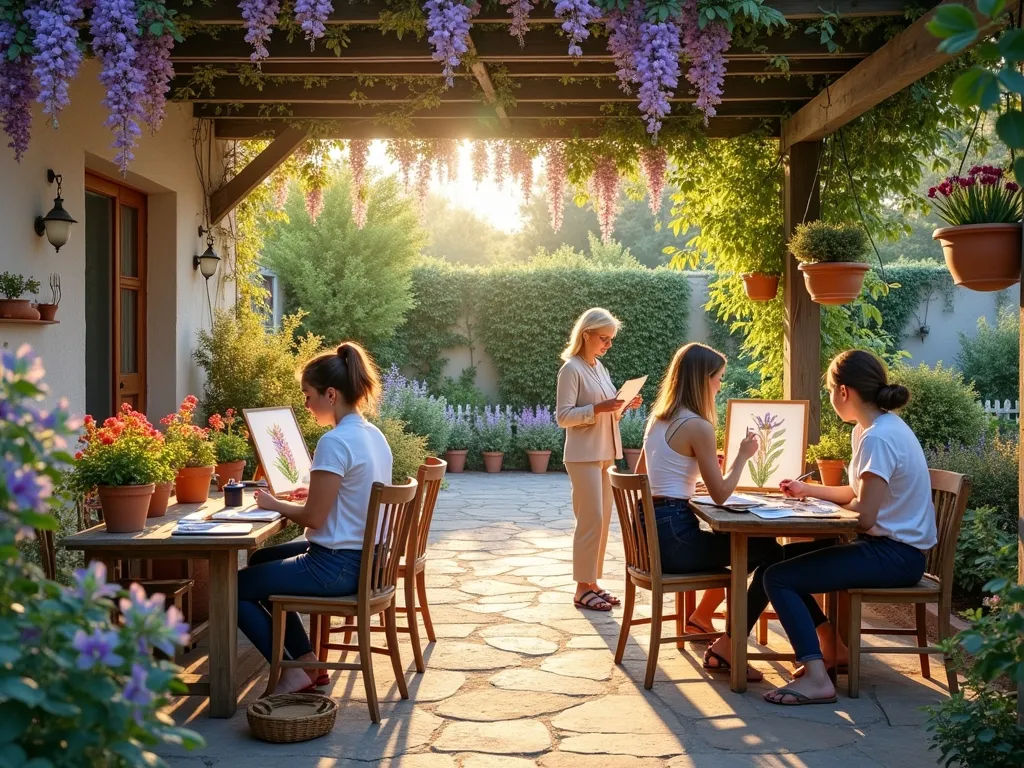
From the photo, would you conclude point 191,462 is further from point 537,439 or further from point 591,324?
point 537,439

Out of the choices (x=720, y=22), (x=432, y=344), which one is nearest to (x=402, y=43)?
(x=720, y=22)

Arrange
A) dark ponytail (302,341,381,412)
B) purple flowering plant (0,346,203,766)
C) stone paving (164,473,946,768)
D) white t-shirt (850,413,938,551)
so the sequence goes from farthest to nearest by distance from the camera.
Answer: dark ponytail (302,341,381,412) → white t-shirt (850,413,938,551) → stone paving (164,473,946,768) → purple flowering plant (0,346,203,766)

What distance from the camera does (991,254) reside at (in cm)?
359

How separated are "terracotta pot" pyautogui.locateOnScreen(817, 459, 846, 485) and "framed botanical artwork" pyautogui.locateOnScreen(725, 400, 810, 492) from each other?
1.67 ft

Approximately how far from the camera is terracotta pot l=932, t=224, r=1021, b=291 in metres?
3.57

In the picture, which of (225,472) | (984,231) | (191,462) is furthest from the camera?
(225,472)

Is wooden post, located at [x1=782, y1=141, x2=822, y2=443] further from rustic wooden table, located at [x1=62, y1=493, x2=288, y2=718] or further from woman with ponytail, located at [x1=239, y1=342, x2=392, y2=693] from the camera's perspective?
rustic wooden table, located at [x1=62, y1=493, x2=288, y2=718]

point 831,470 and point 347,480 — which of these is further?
point 831,470

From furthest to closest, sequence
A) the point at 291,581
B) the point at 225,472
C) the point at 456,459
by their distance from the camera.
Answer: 1. the point at 456,459
2. the point at 225,472
3. the point at 291,581

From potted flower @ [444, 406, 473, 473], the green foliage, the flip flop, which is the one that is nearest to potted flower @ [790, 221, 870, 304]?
the flip flop

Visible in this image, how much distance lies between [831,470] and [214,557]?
11.0 ft

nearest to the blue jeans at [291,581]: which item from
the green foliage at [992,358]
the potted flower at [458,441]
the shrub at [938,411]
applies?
the shrub at [938,411]

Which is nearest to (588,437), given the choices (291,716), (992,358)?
(291,716)

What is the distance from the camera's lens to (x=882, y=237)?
6812 millimetres
